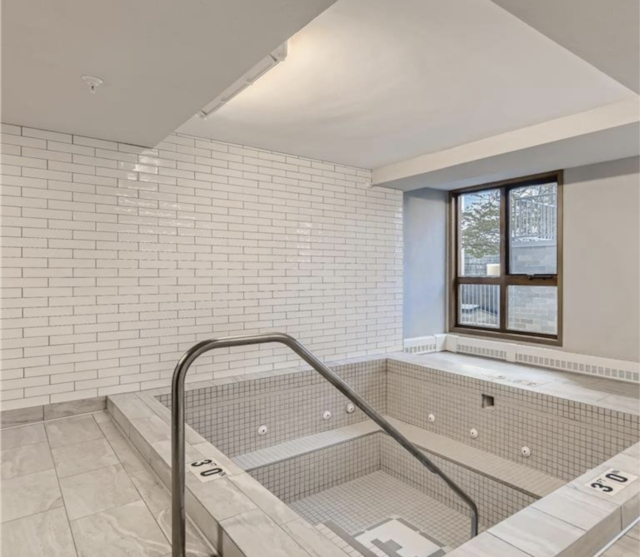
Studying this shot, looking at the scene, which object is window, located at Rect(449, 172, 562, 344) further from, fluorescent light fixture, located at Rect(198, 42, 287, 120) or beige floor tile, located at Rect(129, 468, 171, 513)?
beige floor tile, located at Rect(129, 468, 171, 513)

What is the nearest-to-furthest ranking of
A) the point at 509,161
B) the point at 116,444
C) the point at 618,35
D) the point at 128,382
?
the point at 618,35 → the point at 116,444 → the point at 128,382 → the point at 509,161

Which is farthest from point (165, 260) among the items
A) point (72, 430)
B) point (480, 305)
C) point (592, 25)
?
point (480, 305)

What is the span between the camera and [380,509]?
3.21 meters

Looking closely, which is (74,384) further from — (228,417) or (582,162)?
(582,162)

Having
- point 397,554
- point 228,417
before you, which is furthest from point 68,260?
point 397,554

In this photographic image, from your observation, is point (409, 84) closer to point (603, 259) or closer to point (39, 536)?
point (603, 259)

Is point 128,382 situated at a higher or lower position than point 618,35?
lower

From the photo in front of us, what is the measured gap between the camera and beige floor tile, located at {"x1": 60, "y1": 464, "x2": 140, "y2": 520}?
5.90 ft

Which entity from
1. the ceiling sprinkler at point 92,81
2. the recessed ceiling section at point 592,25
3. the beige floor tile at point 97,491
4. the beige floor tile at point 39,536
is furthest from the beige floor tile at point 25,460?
the recessed ceiling section at point 592,25

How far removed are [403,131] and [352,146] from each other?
0.53 m

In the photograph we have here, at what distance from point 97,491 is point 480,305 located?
4394mm

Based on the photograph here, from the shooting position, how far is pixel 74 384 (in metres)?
2.89

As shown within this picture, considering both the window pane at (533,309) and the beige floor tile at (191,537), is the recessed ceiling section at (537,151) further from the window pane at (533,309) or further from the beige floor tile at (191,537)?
the beige floor tile at (191,537)

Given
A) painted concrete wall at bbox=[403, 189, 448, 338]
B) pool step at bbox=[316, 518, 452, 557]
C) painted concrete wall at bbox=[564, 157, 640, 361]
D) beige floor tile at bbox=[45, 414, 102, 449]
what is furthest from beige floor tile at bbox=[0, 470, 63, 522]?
painted concrete wall at bbox=[564, 157, 640, 361]
